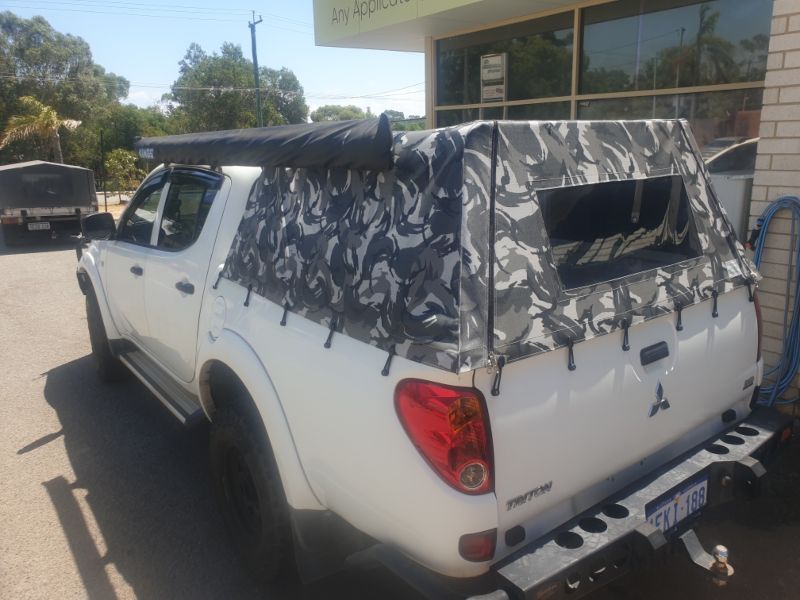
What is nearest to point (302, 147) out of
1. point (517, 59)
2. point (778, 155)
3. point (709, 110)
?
point (778, 155)

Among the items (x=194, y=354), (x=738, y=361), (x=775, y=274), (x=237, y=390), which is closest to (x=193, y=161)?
(x=194, y=354)

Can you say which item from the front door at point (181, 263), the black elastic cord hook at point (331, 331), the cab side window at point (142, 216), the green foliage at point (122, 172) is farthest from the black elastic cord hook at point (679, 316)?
the green foliage at point (122, 172)

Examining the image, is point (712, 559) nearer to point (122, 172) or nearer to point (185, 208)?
point (185, 208)

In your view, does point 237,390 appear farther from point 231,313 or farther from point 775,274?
point 775,274

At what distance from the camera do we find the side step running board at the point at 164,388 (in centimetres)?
350

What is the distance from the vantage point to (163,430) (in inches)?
183

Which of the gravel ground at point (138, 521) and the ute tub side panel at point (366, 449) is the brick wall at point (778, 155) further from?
the ute tub side panel at point (366, 449)

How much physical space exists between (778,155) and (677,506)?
8.77ft

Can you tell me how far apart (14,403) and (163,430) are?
4.99 ft

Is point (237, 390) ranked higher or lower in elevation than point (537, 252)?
lower

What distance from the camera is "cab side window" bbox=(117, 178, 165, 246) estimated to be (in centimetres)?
432

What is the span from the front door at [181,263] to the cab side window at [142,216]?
274mm

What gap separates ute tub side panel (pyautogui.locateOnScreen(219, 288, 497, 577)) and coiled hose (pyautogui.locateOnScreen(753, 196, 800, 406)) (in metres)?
2.82

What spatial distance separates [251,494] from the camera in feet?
9.68
